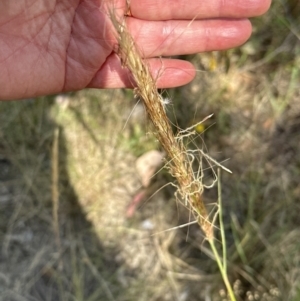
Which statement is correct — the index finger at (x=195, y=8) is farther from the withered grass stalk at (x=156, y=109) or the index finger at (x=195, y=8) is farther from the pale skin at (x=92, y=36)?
the withered grass stalk at (x=156, y=109)

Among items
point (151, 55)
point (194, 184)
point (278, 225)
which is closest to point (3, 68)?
point (151, 55)

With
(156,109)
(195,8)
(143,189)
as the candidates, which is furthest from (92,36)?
(143,189)

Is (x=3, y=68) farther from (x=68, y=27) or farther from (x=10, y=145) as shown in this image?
(x=10, y=145)

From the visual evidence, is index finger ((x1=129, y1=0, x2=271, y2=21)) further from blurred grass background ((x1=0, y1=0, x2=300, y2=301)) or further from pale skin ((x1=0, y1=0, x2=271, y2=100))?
blurred grass background ((x1=0, y1=0, x2=300, y2=301))

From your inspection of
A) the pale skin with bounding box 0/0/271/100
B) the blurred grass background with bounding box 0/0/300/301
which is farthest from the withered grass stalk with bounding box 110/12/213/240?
the blurred grass background with bounding box 0/0/300/301

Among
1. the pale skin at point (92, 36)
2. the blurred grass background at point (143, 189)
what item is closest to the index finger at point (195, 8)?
the pale skin at point (92, 36)

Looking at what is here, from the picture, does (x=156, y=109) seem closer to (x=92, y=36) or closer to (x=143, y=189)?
(x=92, y=36)

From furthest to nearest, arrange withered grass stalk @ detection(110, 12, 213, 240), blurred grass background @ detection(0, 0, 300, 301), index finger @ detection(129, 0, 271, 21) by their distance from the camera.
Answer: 1. blurred grass background @ detection(0, 0, 300, 301)
2. index finger @ detection(129, 0, 271, 21)
3. withered grass stalk @ detection(110, 12, 213, 240)
